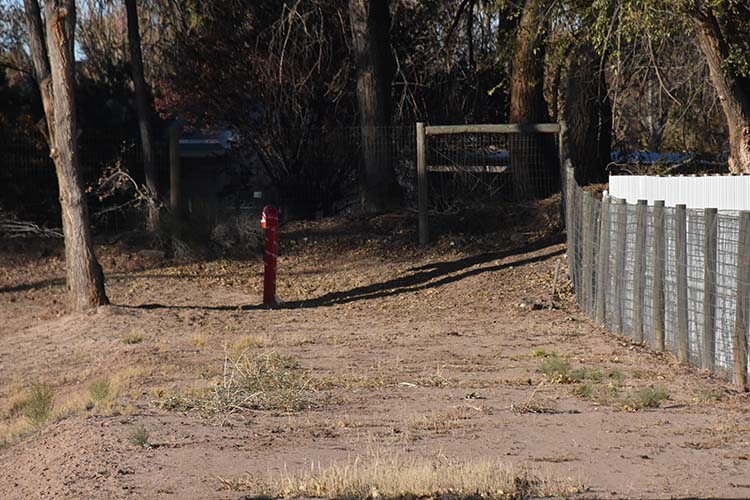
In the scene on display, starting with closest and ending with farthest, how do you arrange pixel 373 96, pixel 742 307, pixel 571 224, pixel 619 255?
pixel 742 307, pixel 619 255, pixel 571 224, pixel 373 96

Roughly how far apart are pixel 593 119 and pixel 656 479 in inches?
584

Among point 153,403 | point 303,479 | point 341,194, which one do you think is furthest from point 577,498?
point 341,194

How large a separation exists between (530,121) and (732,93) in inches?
186

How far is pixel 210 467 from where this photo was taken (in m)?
7.01

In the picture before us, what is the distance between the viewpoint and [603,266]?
13.3 meters

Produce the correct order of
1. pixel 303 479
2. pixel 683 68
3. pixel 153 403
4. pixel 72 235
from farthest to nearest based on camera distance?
1. pixel 683 68
2. pixel 72 235
3. pixel 153 403
4. pixel 303 479

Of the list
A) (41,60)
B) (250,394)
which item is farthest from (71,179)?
(250,394)

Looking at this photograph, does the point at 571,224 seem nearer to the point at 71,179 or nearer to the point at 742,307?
the point at 742,307

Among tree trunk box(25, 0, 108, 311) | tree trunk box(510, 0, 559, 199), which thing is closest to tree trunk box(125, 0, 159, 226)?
tree trunk box(25, 0, 108, 311)

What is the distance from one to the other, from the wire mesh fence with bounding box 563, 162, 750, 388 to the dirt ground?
0.90 ft

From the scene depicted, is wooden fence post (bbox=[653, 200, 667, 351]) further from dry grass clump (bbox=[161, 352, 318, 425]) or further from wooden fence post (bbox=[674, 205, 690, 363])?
dry grass clump (bbox=[161, 352, 318, 425])

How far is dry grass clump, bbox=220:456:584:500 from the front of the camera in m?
6.09

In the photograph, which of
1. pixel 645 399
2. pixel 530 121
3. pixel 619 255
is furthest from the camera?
pixel 530 121

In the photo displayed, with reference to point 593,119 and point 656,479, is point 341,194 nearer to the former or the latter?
point 593,119
